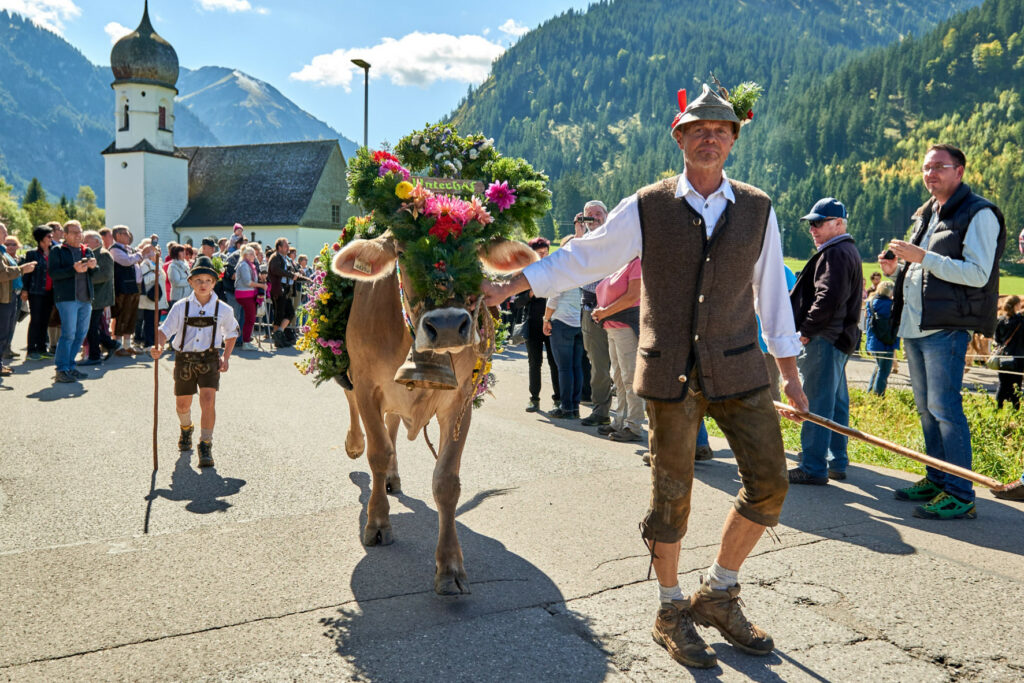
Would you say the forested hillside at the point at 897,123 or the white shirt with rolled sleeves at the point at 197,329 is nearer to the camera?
the white shirt with rolled sleeves at the point at 197,329

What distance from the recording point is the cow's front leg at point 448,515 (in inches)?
161

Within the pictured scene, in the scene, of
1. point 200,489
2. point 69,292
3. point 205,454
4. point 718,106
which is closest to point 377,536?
point 200,489

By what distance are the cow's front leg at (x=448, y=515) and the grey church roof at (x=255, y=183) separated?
5496 cm

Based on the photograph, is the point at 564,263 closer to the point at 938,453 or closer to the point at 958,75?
the point at 938,453

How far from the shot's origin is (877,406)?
10.8m

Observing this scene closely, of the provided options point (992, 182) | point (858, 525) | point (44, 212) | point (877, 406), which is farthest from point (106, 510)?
point (992, 182)

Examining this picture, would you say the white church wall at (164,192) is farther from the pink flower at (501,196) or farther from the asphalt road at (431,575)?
the pink flower at (501,196)

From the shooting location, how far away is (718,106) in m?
3.38

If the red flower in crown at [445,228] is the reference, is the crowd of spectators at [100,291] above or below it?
below

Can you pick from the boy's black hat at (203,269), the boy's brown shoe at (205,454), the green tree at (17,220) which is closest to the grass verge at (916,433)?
the boy's brown shoe at (205,454)

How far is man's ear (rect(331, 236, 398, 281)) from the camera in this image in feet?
13.4

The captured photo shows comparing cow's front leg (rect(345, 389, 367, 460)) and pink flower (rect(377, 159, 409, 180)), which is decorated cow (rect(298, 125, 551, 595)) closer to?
pink flower (rect(377, 159, 409, 180))

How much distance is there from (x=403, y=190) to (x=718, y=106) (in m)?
1.53

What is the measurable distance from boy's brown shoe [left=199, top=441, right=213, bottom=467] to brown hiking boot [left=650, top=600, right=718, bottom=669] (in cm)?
451
